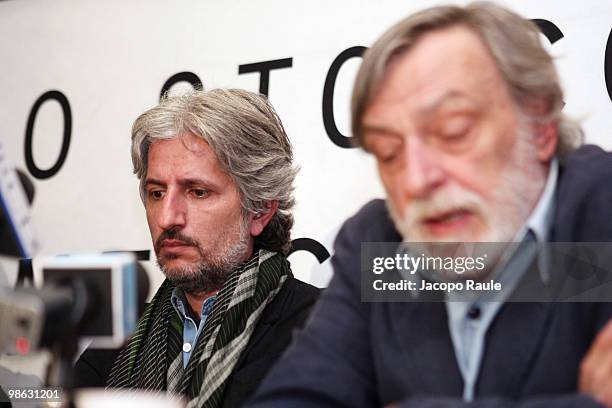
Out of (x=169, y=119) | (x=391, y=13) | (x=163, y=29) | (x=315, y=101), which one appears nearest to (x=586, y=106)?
(x=391, y=13)

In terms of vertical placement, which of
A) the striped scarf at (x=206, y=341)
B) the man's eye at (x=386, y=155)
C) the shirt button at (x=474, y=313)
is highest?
the man's eye at (x=386, y=155)

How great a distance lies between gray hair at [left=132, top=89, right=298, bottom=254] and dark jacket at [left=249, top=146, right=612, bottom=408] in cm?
63

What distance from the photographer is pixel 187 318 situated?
6.22ft

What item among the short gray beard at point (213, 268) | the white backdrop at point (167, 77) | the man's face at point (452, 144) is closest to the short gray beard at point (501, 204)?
the man's face at point (452, 144)

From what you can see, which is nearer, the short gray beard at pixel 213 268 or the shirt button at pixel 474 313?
the shirt button at pixel 474 313

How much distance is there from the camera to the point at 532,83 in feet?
3.84

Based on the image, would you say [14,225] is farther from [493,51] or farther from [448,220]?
[493,51]

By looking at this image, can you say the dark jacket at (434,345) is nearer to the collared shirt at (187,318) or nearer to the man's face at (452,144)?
the man's face at (452,144)

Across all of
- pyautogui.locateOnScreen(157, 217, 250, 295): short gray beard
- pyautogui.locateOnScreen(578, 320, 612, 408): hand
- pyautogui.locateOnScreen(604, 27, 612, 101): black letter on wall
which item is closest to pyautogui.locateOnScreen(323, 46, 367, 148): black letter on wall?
pyautogui.locateOnScreen(157, 217, 250, 295): short gray beard

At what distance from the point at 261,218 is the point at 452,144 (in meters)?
0.95

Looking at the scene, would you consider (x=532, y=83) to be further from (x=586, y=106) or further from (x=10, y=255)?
(x=10, y=255)

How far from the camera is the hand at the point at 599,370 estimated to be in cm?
91

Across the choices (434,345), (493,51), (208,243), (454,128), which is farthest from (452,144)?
(208,243)

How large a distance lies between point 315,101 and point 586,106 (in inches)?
27.6
